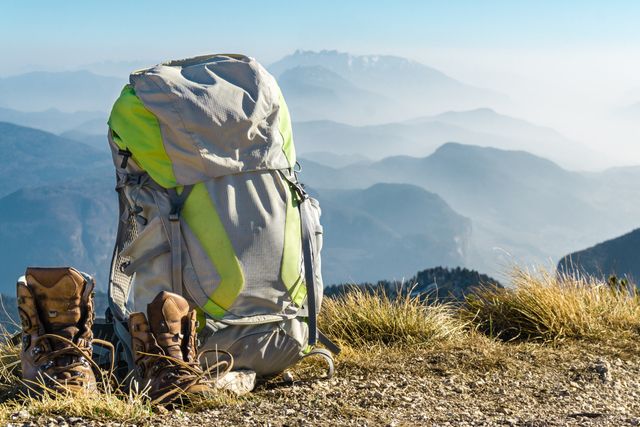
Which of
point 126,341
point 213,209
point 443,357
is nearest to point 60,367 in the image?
point 126,341

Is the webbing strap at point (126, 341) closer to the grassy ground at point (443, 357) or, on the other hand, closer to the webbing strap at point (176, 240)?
the grassy ground at point (443, 357)

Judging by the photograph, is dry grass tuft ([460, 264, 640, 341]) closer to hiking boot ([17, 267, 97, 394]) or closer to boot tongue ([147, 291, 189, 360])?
boot tongue ([147, 291, 189, 360])

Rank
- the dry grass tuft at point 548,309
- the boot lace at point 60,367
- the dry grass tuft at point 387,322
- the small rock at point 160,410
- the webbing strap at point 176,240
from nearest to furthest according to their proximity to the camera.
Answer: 1. the small rock at point 160,410
2. the boot lace at point 60,367
3. the webbing strap at point 176,240
4. the dry grass tuft at point 387,322
5. the dry grass tuft at point 548,309

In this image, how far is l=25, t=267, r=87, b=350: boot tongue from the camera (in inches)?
96.7

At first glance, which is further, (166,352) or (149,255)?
(149,255)

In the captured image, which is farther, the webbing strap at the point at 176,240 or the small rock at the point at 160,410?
the webbing strap at the point at 176,240

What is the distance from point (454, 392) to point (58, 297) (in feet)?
7.82

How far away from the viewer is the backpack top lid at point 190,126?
2830 millimetres

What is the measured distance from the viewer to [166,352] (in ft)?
8.23

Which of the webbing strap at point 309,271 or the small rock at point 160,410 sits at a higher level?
the webbing strap at point 309,271

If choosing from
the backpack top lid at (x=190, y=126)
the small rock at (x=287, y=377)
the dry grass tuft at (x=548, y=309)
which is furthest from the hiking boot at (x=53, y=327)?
the dry grass tuft at (x=548, y=309)

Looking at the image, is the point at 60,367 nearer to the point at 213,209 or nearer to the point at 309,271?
the point at 213,209

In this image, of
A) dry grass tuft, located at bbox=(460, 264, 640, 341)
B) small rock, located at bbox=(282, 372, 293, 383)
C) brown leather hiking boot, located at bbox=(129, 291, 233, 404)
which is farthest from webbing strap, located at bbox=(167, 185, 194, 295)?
dry grass tuft, located at bbox=(460, 264, 640, 341)

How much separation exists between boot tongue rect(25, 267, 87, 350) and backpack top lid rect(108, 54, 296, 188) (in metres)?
0.75
